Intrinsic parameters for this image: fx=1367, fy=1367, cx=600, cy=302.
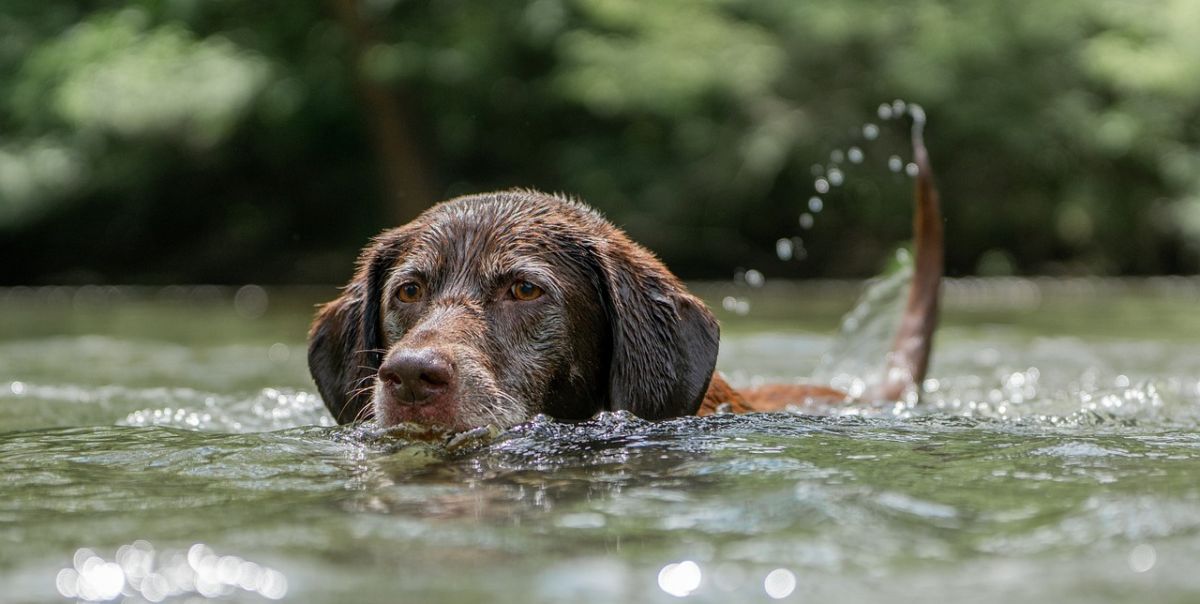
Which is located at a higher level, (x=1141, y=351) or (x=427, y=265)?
(x=427, y=265)

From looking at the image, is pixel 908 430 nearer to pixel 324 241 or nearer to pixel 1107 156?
pixel 1107 156

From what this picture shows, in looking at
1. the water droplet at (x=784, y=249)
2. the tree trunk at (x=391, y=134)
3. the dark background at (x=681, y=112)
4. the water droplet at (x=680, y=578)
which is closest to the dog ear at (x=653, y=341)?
the water droplet at (x=680, y=578)

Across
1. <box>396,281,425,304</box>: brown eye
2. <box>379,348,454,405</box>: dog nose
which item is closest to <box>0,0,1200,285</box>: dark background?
<box>396,281,425,304</box>: brown eye

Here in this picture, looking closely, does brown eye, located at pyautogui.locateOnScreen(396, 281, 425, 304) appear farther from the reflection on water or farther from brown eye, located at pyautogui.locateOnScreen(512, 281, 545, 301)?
the reflection on water

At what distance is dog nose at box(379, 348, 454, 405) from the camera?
3.86 meters

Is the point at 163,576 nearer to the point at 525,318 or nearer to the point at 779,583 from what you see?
the point at 779,583

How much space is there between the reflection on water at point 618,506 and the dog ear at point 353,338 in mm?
397

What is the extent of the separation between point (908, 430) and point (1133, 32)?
1760 cm

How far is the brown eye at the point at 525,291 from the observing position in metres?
4.53

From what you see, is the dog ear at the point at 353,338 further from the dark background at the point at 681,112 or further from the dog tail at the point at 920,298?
the dark background at the point at 681,112

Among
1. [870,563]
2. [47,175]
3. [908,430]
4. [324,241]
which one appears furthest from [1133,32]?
[870,563]

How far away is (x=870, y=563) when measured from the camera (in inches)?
101

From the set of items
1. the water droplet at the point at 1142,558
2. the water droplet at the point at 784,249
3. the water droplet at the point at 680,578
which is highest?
the water droplet at the point at 784,249

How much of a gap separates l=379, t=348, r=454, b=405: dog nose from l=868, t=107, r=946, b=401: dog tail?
2.64m
